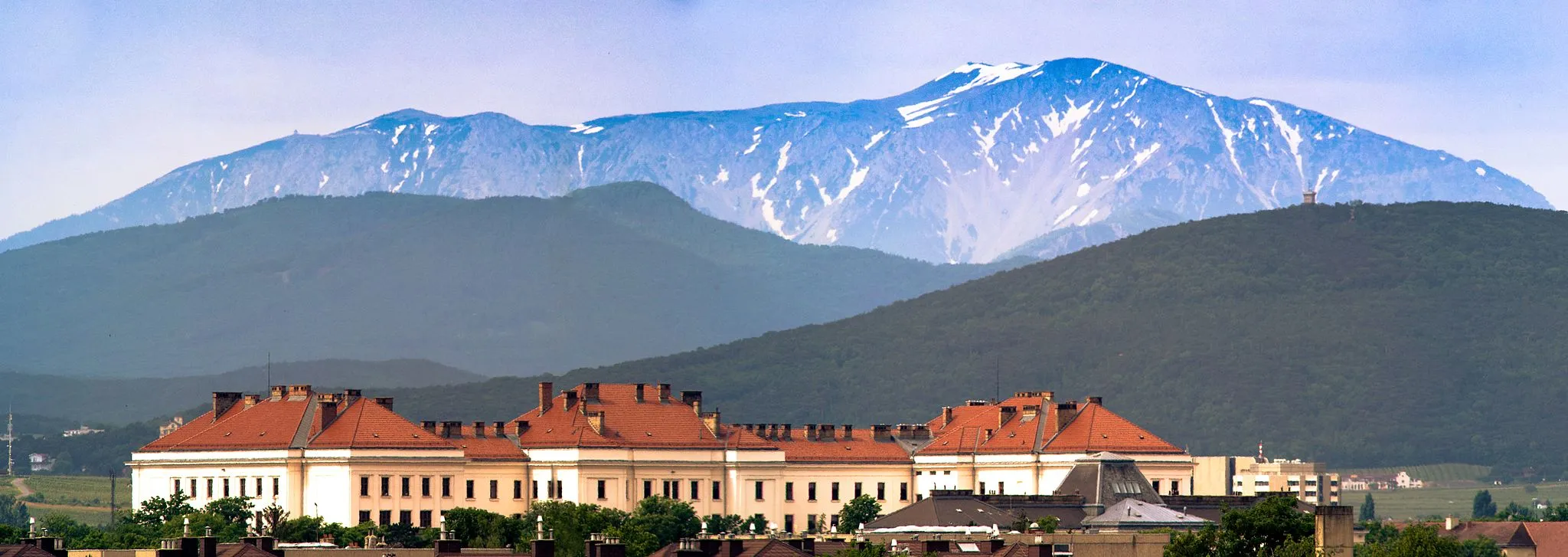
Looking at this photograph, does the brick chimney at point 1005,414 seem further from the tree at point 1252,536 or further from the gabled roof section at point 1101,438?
the tree at point 1252,536

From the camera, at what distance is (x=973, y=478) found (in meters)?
189

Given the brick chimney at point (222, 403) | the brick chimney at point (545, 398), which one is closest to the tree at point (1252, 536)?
the brick chimney at point (545, 398)

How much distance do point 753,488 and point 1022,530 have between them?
4935 centimetres

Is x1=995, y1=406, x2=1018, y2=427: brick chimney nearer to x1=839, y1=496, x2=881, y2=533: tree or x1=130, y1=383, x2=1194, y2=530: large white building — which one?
x1=130, y1=383, x2=1194, y2=530: large white building

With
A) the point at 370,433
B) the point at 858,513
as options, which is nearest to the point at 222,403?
the point at 370,433

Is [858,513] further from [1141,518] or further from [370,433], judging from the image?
[1141,518]

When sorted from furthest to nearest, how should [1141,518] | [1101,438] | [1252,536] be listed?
[1101,438]
[1141,518]
[1252,536]

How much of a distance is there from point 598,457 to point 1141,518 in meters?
41.6

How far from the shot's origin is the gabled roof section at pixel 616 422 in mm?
180625

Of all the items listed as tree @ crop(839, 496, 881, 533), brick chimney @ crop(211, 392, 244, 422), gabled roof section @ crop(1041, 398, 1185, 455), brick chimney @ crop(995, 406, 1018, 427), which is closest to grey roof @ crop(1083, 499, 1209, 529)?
tree @ crop(839, 496, 881, 533)

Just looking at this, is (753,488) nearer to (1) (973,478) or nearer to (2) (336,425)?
(1) (973,478)

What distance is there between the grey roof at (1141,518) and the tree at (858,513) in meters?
26.3

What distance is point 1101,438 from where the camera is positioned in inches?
7323

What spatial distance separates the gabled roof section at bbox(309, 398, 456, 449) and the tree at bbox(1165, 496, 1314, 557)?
77.9 meters
